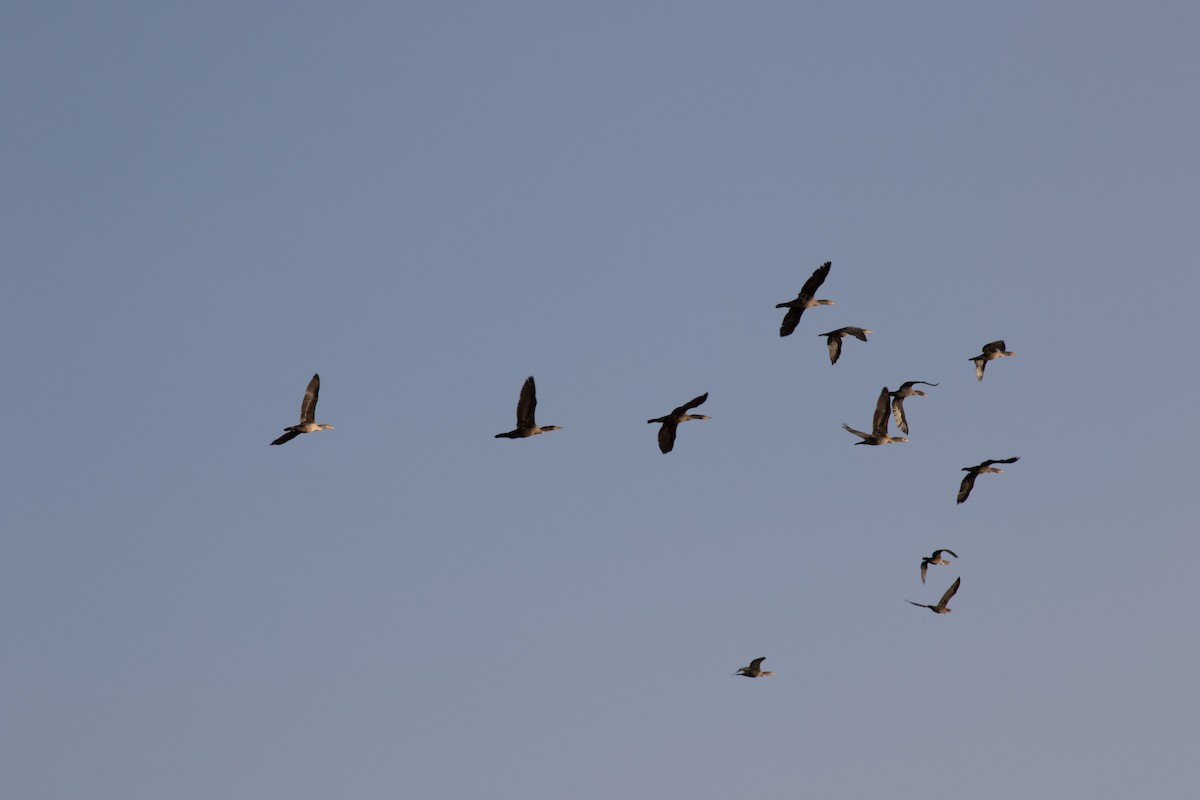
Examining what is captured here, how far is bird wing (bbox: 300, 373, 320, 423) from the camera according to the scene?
62312mm

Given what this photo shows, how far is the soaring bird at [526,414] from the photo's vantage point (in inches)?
2363

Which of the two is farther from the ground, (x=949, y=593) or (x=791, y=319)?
(x=791, y=319)

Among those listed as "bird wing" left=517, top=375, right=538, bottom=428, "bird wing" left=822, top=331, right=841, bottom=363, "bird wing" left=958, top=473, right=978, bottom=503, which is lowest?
"bird wing" left=958, top=473, right=978, bottom=503

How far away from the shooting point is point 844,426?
68062 millimetres

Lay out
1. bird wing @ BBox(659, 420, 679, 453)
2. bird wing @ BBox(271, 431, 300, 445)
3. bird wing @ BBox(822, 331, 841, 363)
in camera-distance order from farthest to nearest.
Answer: bird wing @ BBox(822, 331, 841, 363) → bird wing @ BBox(659, 420, 679, 453) → bird wing @ BBox(271, 431, 300, 445)

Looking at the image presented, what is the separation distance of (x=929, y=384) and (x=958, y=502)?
5.76 meters

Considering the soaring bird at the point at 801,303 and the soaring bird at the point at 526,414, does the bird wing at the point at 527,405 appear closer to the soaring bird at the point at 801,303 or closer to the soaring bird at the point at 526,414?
the soaring bird at the point at 526,414

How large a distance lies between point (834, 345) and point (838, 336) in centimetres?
40

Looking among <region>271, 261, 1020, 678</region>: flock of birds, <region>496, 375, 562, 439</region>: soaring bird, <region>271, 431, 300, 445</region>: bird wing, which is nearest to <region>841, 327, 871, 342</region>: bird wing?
<region>271, 261, 1020, 678</region>: flock of birds

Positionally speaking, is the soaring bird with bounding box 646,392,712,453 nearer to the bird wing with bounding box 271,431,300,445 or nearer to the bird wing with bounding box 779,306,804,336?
the bird wing with bounding box 779,306,804,336

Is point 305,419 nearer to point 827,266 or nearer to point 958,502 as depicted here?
point 827,266

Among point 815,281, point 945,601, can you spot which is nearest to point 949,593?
point 945,601

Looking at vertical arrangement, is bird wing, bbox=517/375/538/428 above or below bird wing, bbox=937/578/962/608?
above

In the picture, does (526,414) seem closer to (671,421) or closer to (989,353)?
(671,421)
